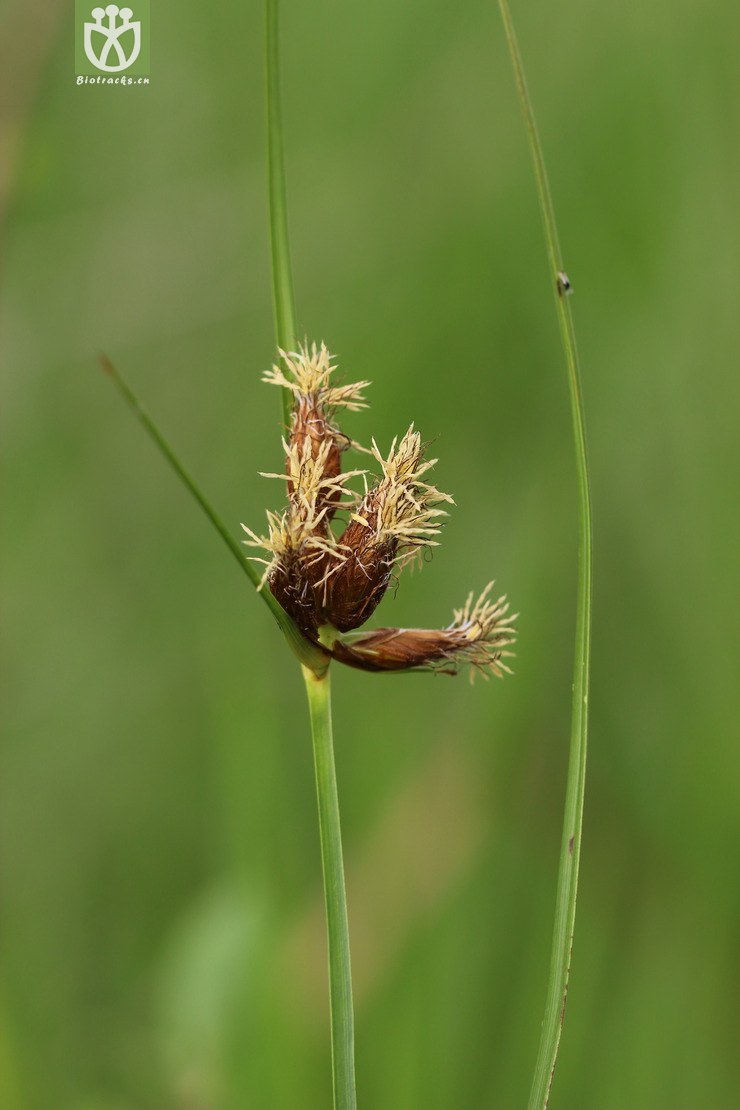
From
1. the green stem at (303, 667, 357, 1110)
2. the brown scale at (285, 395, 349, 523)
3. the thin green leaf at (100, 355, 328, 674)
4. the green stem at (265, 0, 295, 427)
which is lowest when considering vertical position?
the green stem at (303, 667, 357, 1110)

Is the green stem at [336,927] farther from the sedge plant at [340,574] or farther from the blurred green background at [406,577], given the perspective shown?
the blurred green background at [406,577]

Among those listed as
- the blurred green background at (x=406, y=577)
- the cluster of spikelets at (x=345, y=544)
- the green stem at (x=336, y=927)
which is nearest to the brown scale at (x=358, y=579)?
the cluster of spikelets at (x=345, y=544)

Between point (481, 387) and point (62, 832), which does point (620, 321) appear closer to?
point (481, 387)

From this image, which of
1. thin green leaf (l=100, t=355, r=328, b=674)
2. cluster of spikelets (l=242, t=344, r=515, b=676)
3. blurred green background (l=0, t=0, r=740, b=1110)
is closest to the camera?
thin green leaf (l=100, t=355, r=328, b=674)

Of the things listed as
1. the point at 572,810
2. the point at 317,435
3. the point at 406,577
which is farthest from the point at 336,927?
the point at 406,577

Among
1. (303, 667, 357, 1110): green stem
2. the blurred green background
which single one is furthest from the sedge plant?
the blurred green background

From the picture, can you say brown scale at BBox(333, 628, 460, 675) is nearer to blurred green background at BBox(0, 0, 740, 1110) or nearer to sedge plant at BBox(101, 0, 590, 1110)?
sedge plant at BBox(101, 0, 590, 1110)
